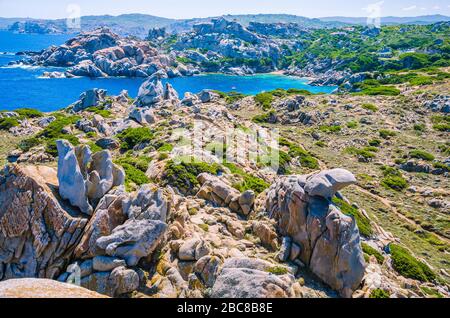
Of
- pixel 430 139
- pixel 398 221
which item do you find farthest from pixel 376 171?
pixel 430 139

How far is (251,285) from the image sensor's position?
11477mm

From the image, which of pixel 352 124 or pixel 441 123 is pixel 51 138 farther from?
pixel 441 123

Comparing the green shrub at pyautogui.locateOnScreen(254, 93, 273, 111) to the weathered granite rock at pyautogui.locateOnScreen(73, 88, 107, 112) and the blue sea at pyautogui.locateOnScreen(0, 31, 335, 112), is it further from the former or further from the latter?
the blue sea at pyautogui.locateOnScreen(0, 31, 335, 112)

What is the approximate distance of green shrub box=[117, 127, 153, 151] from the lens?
134ft

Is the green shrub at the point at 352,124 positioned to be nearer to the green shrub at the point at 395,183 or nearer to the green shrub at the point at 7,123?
the green shrub at the point at 395,183

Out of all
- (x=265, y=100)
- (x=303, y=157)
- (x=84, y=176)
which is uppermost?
(x=265, y=100)

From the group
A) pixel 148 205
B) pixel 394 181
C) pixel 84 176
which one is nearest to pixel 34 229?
pixel 84 176

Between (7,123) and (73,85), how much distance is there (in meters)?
73.0

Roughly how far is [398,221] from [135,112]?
3901 cm

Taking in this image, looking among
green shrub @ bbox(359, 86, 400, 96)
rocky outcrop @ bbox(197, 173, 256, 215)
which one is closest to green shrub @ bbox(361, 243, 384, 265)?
rocky outcrop @ bbox(197, 173, 256, 215)

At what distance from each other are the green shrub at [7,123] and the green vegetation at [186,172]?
36.8 m

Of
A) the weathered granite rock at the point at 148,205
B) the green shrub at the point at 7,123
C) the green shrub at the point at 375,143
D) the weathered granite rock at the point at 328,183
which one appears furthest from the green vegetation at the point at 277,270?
the green shrub at the point at 7,123

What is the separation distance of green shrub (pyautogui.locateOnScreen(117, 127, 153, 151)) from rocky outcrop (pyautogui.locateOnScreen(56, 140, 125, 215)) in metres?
21.9
